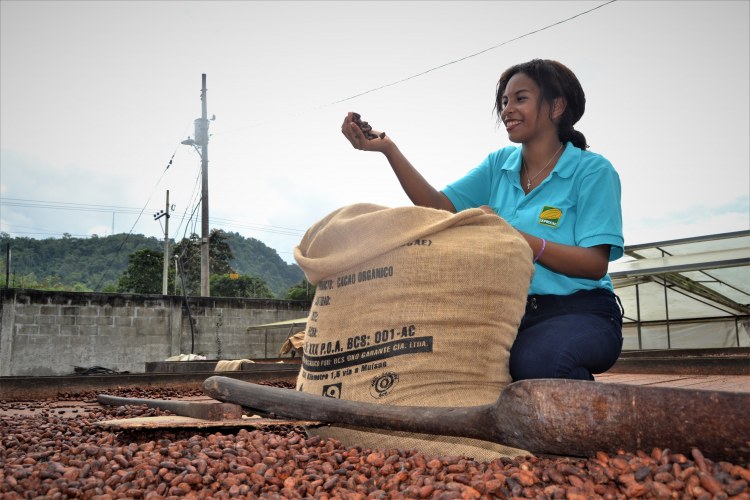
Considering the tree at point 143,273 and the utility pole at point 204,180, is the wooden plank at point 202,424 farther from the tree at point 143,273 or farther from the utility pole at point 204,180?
the tree at point 143,273

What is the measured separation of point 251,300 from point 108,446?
12.5 metres

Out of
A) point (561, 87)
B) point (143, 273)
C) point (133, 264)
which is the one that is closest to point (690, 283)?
point (561, 87)

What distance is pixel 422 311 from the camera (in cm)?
171

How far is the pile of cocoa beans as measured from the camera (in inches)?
41.2

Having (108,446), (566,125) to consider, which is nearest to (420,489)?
(108,446)

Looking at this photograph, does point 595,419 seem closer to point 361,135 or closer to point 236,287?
point 361,135

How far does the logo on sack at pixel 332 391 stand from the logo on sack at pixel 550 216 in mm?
840

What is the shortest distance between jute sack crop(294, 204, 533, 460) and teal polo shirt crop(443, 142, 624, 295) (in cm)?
19

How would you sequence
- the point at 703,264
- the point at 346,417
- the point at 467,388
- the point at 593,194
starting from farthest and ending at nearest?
the point at 703,264, the point at 593,194, the point at 467,388, the point at 346,417

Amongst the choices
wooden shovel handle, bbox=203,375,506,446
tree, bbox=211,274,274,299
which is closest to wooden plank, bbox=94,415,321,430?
wooden shovel handle, bbox=203,375,506,446

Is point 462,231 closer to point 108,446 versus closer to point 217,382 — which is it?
point 217,382

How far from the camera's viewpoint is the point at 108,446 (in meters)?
1.66

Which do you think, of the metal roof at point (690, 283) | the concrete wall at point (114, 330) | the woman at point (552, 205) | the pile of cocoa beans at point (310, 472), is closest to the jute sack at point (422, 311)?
the woman at point (552, 205)

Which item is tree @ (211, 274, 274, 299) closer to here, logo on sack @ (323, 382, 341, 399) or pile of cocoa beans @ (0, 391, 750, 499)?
logo on sack @ (323, 382, 341, 399)
